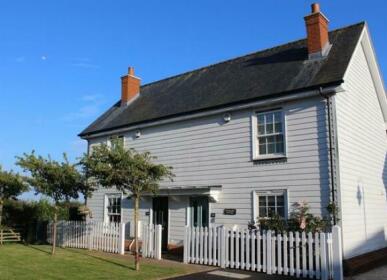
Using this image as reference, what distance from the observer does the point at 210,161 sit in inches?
693

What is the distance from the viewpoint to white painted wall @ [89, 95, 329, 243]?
14.5 metres

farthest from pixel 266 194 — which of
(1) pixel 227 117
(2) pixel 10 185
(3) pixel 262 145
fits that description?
(2) pixel 10 185

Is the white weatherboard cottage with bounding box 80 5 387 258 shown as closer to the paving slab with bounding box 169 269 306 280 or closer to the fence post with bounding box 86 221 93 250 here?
the fence post with bounding box 86 221 93 250

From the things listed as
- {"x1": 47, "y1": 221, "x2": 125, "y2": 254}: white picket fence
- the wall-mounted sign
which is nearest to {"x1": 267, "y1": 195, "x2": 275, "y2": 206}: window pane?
the wall-mounted sign

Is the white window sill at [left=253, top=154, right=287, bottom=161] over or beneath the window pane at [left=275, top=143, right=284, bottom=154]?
beneath

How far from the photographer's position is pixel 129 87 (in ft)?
79.8

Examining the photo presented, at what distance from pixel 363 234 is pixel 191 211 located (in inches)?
253

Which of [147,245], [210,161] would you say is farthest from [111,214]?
[210,161]

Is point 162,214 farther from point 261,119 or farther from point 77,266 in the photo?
point 261,119

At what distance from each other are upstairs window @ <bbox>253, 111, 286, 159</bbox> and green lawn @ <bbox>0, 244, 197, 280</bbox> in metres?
4.79

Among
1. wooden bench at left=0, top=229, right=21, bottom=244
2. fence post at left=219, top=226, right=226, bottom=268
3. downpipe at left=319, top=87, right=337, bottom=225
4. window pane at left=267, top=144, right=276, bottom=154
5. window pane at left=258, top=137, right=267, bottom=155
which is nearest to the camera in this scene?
downpipe at left=319, top=87, right=337, bottom=225

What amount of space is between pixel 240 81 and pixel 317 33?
3.62 metres

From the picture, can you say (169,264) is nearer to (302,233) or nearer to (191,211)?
(191,211)

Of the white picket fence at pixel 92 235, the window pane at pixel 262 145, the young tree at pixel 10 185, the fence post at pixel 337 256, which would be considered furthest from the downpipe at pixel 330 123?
the young tree at pixel 10 185
